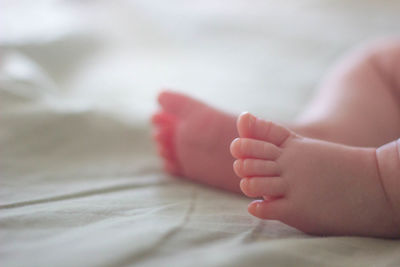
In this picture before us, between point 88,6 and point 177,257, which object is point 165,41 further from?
point 177,257

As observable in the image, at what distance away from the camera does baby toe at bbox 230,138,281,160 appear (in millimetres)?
500

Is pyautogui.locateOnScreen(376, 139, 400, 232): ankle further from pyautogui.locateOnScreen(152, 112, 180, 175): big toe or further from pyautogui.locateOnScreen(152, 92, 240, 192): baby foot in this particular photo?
pyautogui.locateOnScreen(152, 112, 180, 175): big toe

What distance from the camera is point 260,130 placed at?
1.68ft

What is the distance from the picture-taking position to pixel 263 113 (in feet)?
2.85

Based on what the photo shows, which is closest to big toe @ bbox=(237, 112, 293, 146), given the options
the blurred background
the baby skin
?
the baby skin

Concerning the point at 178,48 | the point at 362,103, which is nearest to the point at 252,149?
the point at 362,103

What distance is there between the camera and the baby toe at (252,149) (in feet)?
1.64

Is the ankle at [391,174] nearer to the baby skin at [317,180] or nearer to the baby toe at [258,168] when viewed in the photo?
the baby skin at [317,180]

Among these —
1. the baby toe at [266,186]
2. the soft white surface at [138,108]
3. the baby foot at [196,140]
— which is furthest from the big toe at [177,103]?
the baby toe at [266,186]

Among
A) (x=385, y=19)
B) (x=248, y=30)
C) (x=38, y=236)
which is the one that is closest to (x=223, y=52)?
(x=248, y=30)

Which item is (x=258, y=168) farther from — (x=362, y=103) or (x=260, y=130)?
(x=362, y=103)

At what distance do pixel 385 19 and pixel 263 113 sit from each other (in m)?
0.59

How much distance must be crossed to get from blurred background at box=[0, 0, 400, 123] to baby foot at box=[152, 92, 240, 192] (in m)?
0.16

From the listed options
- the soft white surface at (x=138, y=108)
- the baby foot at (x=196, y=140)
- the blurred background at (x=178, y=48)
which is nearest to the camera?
the soft white surface at (x=138, y=108)
